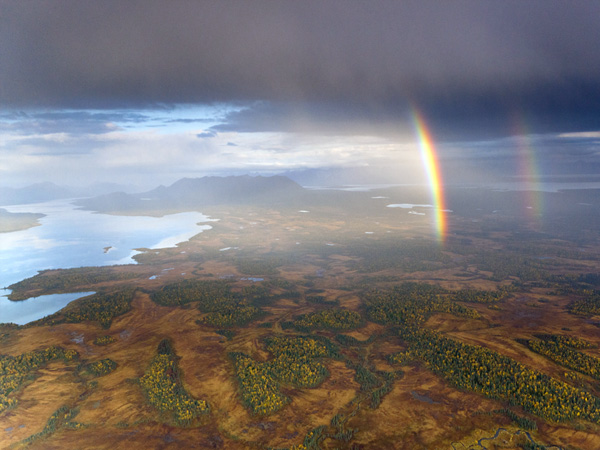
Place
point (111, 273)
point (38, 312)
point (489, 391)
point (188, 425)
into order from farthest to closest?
point (111, 273)
point (38, 312)
point (489, 391)
point (188, 425)

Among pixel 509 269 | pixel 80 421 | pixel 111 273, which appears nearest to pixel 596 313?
pixel 509 269

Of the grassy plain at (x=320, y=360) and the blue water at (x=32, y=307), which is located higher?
the blue water at (x=32, y=307)

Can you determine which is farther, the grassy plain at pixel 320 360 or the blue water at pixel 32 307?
the blue water at pixel 32 307

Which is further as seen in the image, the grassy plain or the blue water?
the blue water

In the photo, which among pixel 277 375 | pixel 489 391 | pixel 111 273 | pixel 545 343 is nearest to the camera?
pixel 489 391

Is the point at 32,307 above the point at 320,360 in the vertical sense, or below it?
above

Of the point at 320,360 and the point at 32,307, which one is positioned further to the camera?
the point at 32,307

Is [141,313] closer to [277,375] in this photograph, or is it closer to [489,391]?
[277,375]

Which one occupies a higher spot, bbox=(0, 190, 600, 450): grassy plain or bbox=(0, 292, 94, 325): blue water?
bbox=(0, 292, 94, 325): blue water
